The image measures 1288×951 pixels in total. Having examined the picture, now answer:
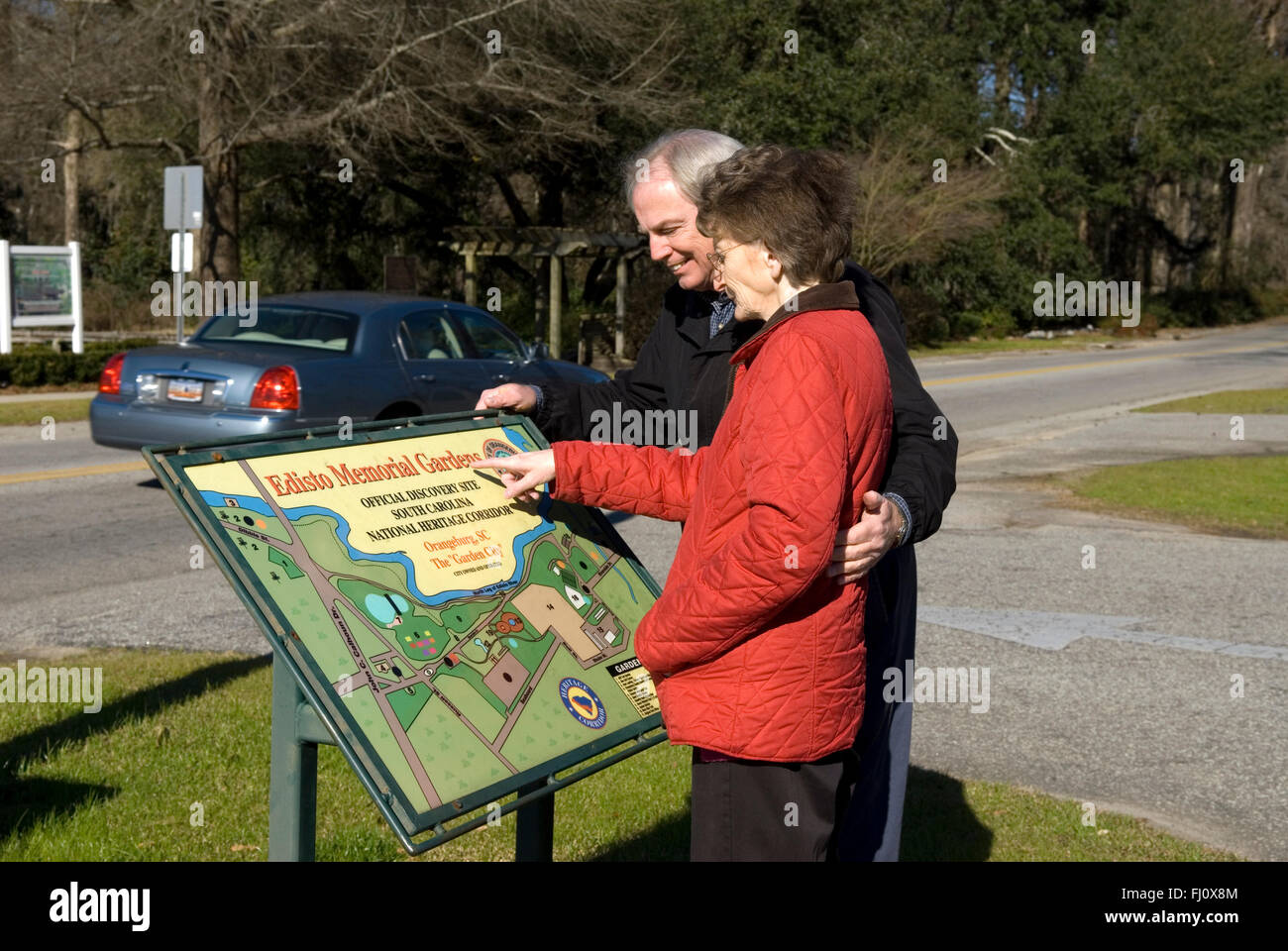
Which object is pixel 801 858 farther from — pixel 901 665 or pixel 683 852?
pixel 683 852

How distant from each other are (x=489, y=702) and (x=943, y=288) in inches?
1592

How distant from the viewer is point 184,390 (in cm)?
1088

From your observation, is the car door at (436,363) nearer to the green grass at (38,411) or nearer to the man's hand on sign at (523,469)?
the green grass at (38,411)

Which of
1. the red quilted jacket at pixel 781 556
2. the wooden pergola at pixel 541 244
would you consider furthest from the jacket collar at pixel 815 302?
the wooden pergola at pixel 541 244

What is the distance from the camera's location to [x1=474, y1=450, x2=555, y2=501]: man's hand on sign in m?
3.19

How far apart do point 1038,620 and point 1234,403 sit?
50.2ft

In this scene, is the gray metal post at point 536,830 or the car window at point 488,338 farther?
the car window at point 488,338

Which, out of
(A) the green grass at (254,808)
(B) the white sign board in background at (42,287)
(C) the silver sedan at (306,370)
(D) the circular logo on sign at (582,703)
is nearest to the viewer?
(D) the circular logo on sign at (582,703)

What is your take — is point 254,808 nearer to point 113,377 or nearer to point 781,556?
point 781,556

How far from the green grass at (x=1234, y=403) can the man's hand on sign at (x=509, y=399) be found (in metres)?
18.1

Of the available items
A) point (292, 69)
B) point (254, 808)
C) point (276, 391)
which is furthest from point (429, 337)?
point (292, 69)

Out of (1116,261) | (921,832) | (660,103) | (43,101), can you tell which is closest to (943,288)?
(660,103)

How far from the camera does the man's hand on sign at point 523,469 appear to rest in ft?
10.5
